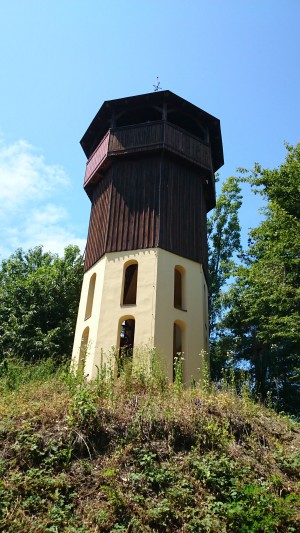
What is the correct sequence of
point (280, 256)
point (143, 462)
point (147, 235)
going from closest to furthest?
point (143, 462) < point (280, 256) < point (147, 235)

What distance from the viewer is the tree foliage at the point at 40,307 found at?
20.9 metres

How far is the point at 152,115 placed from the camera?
19.7m

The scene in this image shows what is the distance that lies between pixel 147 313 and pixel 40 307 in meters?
9.81

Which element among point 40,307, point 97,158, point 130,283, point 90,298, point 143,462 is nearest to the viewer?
point 143,462

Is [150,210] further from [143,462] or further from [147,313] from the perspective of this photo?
[143,462]

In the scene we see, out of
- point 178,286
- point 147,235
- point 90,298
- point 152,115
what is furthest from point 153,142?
point 90,298

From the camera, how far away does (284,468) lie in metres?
8.11

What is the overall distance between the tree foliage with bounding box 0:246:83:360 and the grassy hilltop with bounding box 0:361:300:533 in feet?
35.4

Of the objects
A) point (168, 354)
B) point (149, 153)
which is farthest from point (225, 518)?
point (149, 153)

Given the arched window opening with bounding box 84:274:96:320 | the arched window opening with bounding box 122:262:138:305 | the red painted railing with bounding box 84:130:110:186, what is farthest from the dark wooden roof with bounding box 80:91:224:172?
the arched window opening with bounding box 84:274:96:320

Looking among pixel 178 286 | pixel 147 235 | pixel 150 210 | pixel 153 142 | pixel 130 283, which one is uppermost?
pixel 153 142

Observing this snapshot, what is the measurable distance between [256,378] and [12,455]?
15.9 meters

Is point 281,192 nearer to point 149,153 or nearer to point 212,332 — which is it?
point 149,153

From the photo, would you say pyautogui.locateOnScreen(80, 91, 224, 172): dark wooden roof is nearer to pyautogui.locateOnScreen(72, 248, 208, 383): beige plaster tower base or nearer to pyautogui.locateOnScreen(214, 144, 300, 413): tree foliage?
pyautogui.locateOnScreen(214, 144, 300, 413): tree foliage
